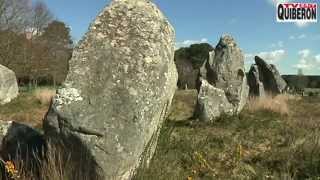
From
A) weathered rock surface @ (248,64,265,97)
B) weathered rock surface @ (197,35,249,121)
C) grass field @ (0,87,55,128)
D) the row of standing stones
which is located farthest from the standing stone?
the row of standing stones

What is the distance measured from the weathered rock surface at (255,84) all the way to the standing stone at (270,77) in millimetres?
1996

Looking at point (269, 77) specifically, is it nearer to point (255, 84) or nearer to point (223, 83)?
point (255, 84)

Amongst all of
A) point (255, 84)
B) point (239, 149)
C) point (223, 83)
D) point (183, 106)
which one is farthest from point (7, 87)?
point (239, 149)

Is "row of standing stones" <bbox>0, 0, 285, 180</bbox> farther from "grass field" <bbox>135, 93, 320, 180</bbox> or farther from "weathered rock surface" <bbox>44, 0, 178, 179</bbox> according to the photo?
"grass field" <bbox>135, 93, 320, 180</bbox>

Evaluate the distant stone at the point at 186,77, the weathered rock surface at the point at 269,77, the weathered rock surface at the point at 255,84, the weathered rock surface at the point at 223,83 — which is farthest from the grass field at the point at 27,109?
the distant stone at the point at 186,77

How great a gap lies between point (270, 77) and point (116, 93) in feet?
63.5

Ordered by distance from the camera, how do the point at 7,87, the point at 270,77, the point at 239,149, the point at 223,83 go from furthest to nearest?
the point at 270,77
the point at 7,87
the point at 223,83
the point at 239,149

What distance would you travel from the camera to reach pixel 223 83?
15.5 m

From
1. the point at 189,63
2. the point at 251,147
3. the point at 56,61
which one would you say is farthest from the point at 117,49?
the point at 189,63

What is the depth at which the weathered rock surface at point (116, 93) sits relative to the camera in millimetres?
5641

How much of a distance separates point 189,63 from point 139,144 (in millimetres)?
51565

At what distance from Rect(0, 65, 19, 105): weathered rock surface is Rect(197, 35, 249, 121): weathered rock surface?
25.8ft

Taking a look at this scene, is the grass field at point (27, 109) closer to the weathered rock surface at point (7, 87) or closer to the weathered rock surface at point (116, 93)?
the weathered rock surface at point (7, 87)

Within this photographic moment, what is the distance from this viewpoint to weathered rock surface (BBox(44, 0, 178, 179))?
18.5ft
